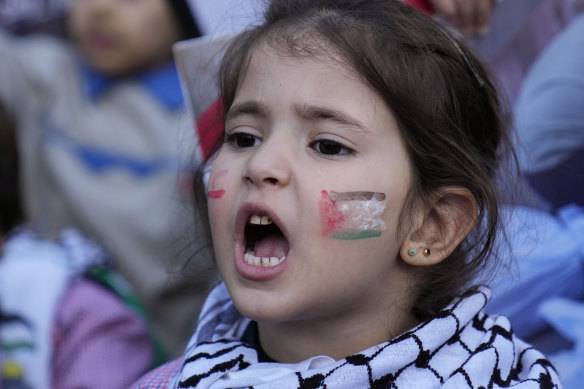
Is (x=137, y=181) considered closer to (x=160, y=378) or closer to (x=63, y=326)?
(x=63, y=326)

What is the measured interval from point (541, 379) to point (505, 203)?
48 cm

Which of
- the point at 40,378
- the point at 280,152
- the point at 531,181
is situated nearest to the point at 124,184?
the point at 40,378

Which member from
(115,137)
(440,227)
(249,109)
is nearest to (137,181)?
(115,137)

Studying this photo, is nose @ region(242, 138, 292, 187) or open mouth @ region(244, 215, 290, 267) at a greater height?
nose @ region(242, 138, 292, 187)

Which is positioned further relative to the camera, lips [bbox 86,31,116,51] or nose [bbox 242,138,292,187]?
lips [bbox 86,31,116,51]

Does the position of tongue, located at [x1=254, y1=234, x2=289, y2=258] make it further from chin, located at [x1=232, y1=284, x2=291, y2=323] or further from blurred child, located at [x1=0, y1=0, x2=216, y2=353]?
blurred child, located at [x1=0, y1=0, x2=216, y2=353]

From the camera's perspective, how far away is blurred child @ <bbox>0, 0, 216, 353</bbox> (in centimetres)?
317

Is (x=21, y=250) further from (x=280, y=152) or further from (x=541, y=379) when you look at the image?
(x=541, y=379)

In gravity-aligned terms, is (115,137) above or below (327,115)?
above

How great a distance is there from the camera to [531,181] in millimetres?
2055

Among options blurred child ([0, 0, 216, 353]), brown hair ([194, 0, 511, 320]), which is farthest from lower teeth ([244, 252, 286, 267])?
blurred child ([0, 0, 216, 353])

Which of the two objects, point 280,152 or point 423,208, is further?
point 423,208

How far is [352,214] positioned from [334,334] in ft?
0.81

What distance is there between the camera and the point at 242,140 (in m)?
1.46
